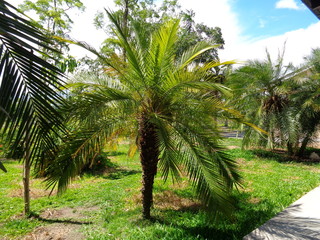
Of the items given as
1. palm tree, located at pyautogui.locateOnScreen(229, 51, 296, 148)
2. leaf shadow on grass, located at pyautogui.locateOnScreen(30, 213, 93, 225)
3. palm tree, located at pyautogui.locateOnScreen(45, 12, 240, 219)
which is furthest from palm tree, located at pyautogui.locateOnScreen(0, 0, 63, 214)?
palm tree, located at pyautogui.locateOnScreen(229, 51, 296, 148)

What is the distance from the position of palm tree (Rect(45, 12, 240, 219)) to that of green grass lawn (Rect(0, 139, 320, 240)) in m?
0.68

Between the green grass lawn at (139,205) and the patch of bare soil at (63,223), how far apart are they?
0.08 metres

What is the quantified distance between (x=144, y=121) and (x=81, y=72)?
1.63 meters

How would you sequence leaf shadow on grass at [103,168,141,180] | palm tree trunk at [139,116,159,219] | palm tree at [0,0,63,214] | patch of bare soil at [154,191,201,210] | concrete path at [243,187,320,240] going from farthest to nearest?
leaf shadow on grass at [103,168,141,180] → patch of bare soil at [154,191,201,210] → palm tree trunk at [139,116,159,219] → concrete path at [243,187,320,240] → palm tree at [0,0,63,214]

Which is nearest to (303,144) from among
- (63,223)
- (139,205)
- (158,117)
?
(139,205)

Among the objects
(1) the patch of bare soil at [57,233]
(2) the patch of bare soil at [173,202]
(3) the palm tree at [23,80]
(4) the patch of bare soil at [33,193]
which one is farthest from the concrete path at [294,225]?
(4) the patch of bare soil at [33,193]

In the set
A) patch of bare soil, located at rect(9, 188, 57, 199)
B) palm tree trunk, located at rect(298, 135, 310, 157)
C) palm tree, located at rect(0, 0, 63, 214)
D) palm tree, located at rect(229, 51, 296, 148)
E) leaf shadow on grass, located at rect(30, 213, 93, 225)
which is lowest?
leaf shadow on grass, located at rect(30, 213, 93, 225)

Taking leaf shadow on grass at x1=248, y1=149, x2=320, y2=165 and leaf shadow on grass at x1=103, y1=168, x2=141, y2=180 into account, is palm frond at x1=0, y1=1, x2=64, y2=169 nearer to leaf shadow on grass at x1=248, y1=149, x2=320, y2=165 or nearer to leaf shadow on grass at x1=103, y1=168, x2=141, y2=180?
leaf shadow on grass at x1=103, y1=168, x2=141, y2=180

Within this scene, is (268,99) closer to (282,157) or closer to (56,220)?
(282,157)

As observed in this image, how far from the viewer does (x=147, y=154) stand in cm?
491

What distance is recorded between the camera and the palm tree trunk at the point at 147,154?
481 cm

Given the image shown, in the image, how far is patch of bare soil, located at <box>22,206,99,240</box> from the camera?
4.39m

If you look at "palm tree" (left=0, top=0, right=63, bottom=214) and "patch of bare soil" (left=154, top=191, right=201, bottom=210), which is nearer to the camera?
"palm tree" (left=0, top=0, right=63, bottom=214)

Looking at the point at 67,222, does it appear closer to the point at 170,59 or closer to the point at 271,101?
the point at 170,59
